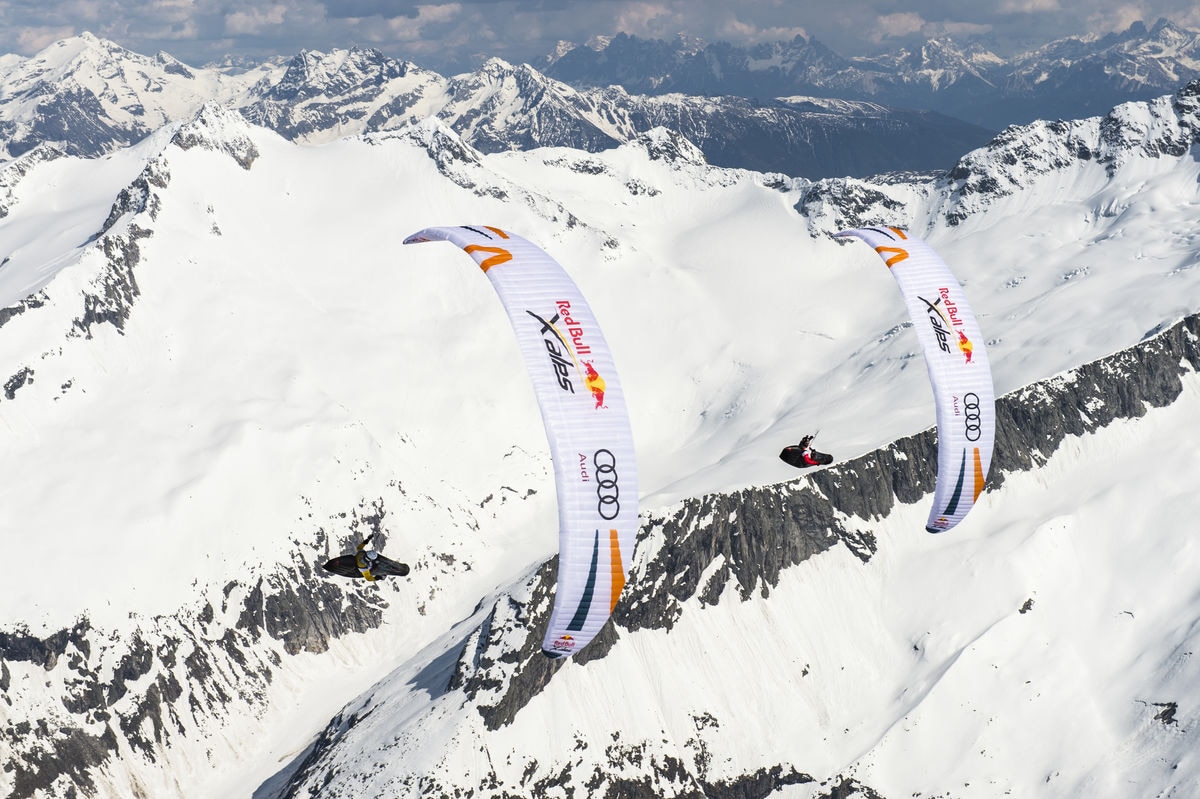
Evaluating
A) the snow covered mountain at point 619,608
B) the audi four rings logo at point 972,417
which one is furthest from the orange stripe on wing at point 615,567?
the snow covered mountain at point 619,608

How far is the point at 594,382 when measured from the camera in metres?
38.2

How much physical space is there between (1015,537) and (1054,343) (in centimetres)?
4993

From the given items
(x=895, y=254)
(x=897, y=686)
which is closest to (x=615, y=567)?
(x=895, y=254)

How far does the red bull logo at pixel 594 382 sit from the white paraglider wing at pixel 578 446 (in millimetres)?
38

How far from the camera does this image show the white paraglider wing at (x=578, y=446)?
35500mm

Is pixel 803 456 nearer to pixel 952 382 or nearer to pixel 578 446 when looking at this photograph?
pixel 952 382

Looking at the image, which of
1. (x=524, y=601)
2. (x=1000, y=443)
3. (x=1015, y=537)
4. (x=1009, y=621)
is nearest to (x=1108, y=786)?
(x=1009, y=621)

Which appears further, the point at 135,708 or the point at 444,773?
the point at 135,708

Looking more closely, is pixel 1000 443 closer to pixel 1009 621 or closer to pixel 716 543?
pixel 1009 621

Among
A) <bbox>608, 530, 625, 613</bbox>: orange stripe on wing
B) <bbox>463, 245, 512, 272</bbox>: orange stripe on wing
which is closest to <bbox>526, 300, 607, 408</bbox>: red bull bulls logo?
<bbox>463, 245, 512, 272</bbox>: orange stripe on wing

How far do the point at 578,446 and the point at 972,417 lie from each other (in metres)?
21.7

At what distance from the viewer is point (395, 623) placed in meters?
189

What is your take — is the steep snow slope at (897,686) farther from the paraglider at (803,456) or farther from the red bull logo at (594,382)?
the red bull logo at (594,382)

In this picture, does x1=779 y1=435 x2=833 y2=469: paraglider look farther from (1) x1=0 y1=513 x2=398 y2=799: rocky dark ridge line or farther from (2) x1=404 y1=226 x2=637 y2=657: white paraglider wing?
(1) x1=0 y1=513 x2=398 y2=799: rocky dark ridge line
